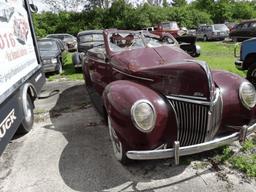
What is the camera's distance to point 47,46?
13.3m

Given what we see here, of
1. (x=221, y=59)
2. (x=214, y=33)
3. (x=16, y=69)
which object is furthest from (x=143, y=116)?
(x=214, y=33)

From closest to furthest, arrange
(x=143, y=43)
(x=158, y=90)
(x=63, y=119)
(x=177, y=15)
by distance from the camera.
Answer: (x=158, y=90) → (x=143, y=43) → (x=63, y=119) → (x=177, y=15)

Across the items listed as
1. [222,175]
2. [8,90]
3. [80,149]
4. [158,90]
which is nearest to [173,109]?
[158,90]

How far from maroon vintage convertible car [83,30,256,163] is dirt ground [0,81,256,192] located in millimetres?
363

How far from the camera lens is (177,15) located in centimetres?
3766

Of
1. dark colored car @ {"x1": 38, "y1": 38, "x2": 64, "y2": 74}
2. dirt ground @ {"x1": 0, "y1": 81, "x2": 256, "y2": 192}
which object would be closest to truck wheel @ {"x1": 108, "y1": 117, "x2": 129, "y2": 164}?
dirt ground @ {"x1": 0, "y1": 81, "x2": 256, "y2": 192}

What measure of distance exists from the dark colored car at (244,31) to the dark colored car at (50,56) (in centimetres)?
1399

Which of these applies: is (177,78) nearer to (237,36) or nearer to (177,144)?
(177,144)

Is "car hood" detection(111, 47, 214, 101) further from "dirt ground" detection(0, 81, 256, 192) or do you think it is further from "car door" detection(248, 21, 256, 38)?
"car door" detection(248, 21, 256, 38)

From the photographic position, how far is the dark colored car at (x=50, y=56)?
38.9 ft

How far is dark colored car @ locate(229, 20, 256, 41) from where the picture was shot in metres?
20.8

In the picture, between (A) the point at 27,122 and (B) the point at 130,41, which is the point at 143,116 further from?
(A) the point at 27,122

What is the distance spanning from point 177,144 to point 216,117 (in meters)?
0.78

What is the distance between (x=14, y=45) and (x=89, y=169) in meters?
2.73
